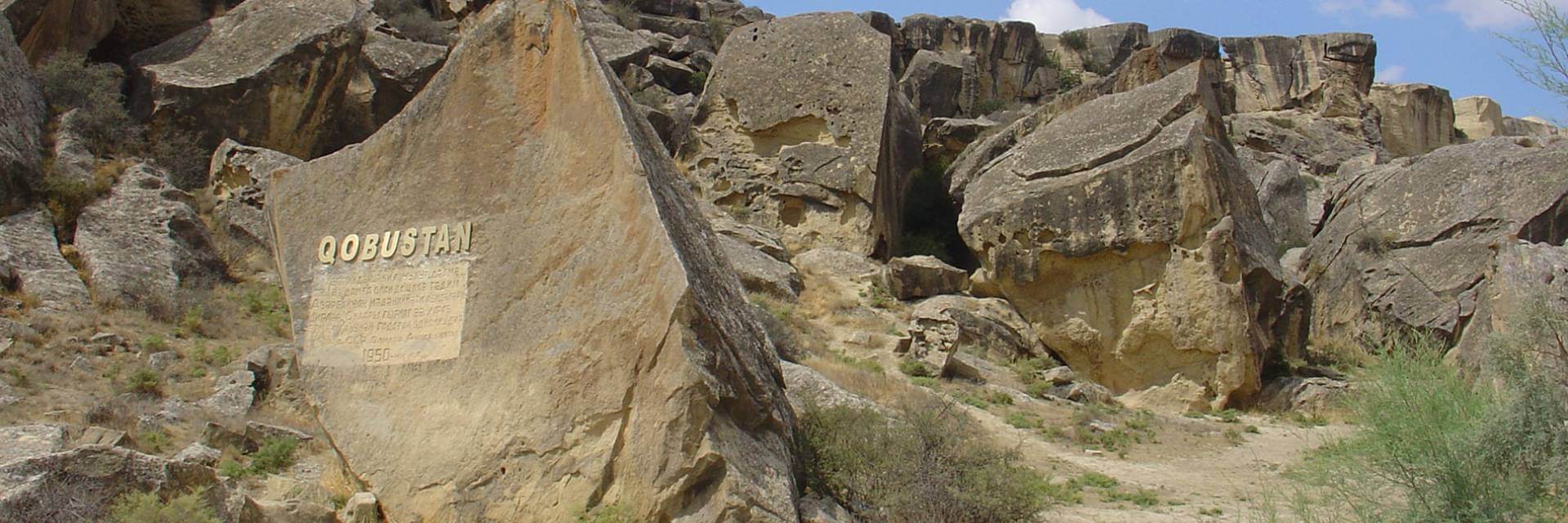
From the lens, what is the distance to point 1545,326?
735 cm

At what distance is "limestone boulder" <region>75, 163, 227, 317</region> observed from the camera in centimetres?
1206

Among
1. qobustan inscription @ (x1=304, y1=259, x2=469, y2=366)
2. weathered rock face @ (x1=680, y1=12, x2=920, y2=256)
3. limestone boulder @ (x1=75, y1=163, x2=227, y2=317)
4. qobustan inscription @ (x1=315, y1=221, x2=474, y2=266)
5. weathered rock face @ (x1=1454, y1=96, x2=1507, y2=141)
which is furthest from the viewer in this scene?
weathered rock face @ (x1=1454, y1=96, x2=1507, y2=141)

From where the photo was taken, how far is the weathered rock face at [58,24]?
1641cm

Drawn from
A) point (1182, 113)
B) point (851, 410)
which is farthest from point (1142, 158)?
point (851, 410)

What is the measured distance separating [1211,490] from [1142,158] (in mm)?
5325

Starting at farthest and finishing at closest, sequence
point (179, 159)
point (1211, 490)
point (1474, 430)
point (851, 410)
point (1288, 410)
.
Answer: point (179, 159)
point (1288, 410)
point (1211, 490)
point (851, 410)
point (1474, 430)

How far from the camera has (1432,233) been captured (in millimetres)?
17781

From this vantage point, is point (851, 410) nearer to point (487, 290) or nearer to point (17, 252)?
point (487, 290)

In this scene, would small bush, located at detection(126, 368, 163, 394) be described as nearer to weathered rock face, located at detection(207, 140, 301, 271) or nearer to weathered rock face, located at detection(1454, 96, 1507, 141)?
weathered rock face, located at detection(207, 140, 301, 271)

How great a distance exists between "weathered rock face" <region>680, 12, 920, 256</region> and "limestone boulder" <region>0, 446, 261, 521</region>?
41.3ft

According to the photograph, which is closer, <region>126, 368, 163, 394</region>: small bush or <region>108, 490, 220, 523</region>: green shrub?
<region>108, 490, 220, 523</region>: green shrub

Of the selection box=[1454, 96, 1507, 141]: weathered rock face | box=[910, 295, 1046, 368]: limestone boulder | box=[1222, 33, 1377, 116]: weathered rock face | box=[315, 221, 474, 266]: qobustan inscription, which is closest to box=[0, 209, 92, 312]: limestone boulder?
box=[315, 221, 474, 266]: qobustan inscription

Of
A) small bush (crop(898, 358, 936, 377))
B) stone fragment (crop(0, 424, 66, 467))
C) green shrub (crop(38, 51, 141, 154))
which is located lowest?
small bush (crop(898, 358, 936, 377))

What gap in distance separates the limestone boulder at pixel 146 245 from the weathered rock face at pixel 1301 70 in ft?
98.3
